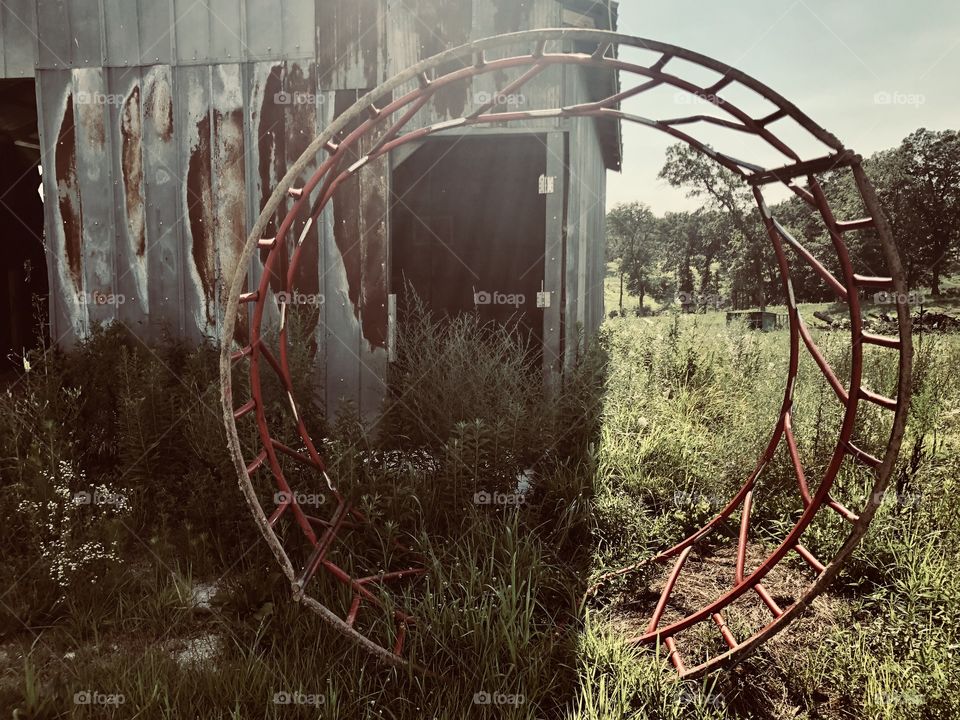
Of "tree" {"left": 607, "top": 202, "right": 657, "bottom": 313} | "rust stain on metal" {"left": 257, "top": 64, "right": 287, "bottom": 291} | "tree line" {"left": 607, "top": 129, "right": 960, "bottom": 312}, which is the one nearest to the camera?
"rust stain on metal" {"left": 257, "top": 64, "right": 287, "bottom": 291}

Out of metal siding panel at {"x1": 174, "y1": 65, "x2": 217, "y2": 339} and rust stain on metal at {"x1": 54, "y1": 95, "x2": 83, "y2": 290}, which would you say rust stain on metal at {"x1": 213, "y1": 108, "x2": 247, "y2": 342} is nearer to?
metal siding panel at {"x1": 174, "y1": 65, "x2": 217, "y2": 339}

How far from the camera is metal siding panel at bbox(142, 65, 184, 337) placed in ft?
17.1

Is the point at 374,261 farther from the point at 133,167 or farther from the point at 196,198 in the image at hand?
the point at 133,167

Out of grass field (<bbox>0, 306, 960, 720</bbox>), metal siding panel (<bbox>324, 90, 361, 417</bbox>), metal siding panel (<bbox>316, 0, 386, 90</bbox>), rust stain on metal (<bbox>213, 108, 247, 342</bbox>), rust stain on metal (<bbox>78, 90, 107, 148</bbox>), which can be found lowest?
grass field (<bbox>0, 306, 960, 720</bbox>)

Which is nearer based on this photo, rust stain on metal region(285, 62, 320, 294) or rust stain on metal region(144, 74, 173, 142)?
Result: rust stain on metal region(285, 62, 320, 294)

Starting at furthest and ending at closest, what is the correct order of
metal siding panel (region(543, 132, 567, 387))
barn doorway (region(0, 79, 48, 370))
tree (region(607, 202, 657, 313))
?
tree (region(607, 202, 657, 313))
barn doorway (region(0, 79, 48, 370))
metal siding panel (region(543, 132, 567, 387))

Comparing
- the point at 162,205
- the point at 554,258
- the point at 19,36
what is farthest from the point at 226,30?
the point at 554,258

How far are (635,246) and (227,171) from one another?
42733 millimetres

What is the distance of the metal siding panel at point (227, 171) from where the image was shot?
5125 millimetres

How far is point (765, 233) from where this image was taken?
110 ft

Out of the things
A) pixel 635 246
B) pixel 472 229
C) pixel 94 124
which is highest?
pixel 635 246

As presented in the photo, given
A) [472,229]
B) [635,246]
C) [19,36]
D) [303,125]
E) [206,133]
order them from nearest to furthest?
[303,125], [206,133], [19,36], [472,229], [635,246]

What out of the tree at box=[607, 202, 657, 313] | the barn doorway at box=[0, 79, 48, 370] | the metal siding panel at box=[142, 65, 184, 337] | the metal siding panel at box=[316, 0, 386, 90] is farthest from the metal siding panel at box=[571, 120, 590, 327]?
the tree at box=[607, 202, 657, 313]

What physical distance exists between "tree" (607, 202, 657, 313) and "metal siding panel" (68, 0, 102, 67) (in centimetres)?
4076
